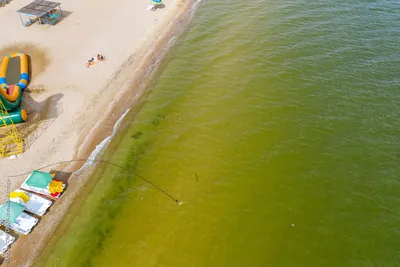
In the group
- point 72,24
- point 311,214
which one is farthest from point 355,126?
point 72,24

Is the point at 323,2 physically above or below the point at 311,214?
above

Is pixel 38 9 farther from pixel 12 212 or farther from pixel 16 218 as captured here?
pixel 16 218

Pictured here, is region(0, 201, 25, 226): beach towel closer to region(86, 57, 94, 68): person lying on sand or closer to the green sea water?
the green sea water

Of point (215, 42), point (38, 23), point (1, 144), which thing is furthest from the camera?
point (38, 23)

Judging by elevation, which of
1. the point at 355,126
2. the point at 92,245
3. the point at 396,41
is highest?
the point at 396,41

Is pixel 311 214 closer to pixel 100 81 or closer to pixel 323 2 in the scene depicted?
pixel 100 81

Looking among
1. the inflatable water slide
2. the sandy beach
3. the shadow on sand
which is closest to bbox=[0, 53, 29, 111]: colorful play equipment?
the inflatable water slide

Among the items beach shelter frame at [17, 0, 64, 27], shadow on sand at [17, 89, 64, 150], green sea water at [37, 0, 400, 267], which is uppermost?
beach shelter frame at [17, 0, 64, 27]

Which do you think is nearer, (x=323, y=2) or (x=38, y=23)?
(x=38, y=23)
